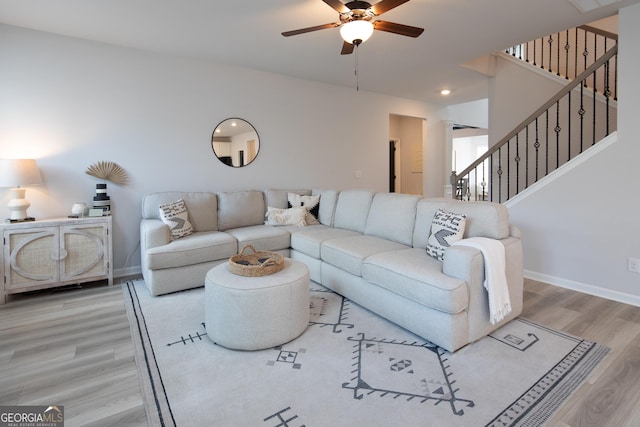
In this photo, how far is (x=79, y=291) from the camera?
3.27m

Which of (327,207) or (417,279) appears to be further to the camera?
(327,207)

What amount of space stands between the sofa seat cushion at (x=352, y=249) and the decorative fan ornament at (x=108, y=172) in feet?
8.08

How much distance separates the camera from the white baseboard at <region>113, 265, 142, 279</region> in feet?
12.2

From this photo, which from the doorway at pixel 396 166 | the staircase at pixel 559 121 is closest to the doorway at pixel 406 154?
the doorway at pixel 396 166

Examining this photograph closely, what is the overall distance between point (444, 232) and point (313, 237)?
1415 millimetres

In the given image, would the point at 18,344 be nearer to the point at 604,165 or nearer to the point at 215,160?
the point at 215,160

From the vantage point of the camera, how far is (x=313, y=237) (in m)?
3.46

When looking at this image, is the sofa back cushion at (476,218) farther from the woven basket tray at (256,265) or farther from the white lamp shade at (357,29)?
the white lamp shade at (357,29)

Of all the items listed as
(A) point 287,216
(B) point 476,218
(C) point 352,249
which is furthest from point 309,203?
(B) point 476,218

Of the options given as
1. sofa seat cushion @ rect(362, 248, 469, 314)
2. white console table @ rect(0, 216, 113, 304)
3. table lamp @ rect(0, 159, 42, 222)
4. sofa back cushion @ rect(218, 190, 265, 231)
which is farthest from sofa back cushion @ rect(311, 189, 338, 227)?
table lamp @ rect(0, 159, 42, 222)

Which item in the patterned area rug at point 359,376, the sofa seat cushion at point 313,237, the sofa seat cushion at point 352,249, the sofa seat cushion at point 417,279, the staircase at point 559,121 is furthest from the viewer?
the staircase at point 559,121

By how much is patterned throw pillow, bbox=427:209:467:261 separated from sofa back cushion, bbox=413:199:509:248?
9cm

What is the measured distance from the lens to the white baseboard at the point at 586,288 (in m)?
2.83

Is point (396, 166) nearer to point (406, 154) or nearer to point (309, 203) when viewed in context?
point (406, 154)
